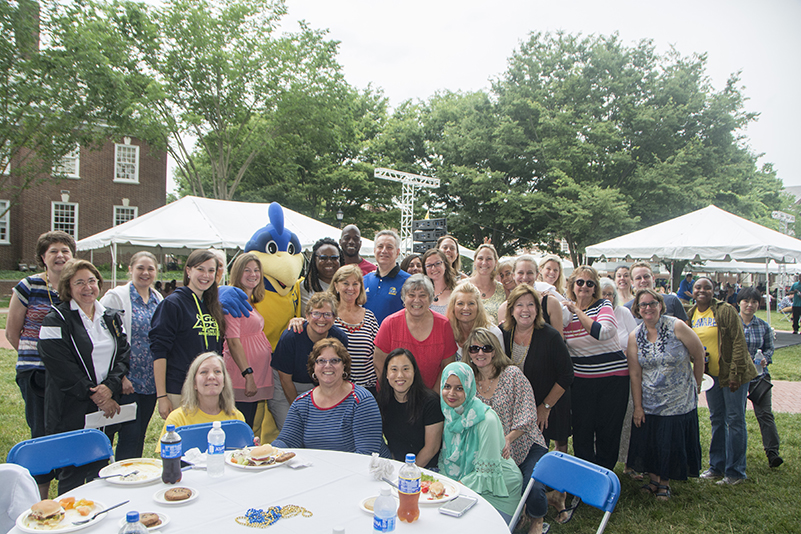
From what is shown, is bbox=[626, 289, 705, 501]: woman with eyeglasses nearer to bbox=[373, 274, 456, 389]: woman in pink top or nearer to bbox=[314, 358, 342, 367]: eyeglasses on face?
bbox=[373, 274, 456, 389]: woman in pink top

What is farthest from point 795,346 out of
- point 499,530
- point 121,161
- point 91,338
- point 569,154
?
point 121,161

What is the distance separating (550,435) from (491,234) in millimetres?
22818

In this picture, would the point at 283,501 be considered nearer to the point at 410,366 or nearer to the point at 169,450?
the point at 169,450

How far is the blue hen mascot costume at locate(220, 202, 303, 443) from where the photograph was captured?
4.27 m

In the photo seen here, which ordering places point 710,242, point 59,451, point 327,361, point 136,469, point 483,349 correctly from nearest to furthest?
point 136,469 < point 59,451 < point 327,361 < point 483,349 < point 710,242

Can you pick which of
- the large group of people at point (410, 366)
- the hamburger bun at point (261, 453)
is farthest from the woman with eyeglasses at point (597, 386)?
the hamburger bun at point (261, 453)

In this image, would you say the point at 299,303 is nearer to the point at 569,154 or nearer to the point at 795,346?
the point at 795,346

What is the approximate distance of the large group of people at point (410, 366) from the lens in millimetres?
3254

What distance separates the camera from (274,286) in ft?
14.7

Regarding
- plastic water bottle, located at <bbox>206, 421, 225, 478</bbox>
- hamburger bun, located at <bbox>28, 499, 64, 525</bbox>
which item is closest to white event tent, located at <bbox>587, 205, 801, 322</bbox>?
plastic water bottle, located at <bbox>206, 421, 225, 478</bbox>

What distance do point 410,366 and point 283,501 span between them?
1.32 metres

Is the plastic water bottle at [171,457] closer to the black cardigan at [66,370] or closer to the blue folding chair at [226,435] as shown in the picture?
the blue folding chair at [226,435]

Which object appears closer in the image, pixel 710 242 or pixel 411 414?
pixel 411 414

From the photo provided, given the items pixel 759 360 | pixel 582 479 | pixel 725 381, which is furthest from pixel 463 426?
pixel 759 360
